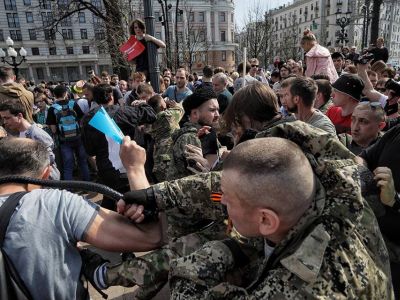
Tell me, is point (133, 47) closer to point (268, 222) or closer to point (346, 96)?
point (346, 96)

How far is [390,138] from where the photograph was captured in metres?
2.06

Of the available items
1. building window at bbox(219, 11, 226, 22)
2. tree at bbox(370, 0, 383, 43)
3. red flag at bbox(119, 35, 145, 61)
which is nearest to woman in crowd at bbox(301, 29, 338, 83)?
red flag at bbox(119, 35, 145, 61)

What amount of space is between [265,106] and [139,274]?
1260 millimetres

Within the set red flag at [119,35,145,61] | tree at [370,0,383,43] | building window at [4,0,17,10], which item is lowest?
red flag at [119,35,145,61]

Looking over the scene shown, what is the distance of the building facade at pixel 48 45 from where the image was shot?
62.6 metres

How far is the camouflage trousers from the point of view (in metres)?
1.41

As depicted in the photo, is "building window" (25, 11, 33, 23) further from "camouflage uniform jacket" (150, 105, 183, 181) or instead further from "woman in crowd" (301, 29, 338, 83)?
"camouflage uniform jacket" (150, 105, 183, 181)

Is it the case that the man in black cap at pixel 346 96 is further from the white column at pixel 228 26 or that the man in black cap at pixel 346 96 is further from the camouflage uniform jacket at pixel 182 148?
the white column at pixel 228 26

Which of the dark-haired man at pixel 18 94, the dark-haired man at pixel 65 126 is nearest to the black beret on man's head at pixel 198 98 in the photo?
the dark-haired man at pixel 18 94

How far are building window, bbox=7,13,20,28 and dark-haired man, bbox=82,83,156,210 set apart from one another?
240 ft

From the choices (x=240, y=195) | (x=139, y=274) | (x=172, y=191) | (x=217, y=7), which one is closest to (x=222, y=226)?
A: (x=172, y=191)

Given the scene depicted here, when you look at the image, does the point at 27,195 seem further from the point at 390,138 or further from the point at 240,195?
the point at 390,138

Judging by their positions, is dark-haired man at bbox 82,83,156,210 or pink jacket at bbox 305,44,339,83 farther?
pink jacket at bbox 305,44,339,83

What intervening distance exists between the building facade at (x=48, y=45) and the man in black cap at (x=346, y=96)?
63.4m
